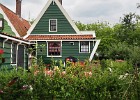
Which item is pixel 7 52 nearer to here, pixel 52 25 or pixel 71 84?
pixel 52 25

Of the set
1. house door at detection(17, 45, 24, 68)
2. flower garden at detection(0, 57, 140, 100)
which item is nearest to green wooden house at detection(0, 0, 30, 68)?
house door at detection(17, 45, 24, 68)

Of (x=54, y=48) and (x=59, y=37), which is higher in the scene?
(x=59, y=37)

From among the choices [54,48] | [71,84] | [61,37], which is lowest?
[71,84]

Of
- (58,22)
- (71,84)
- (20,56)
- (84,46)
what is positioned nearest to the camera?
(71,84)

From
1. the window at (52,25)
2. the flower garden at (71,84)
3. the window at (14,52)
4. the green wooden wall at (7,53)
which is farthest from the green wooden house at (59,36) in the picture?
the flower garden at (71,84)

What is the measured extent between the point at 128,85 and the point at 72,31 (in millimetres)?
20768

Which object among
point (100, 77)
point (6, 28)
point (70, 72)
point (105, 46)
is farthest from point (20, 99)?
point (105, 46)

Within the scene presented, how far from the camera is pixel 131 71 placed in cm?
690

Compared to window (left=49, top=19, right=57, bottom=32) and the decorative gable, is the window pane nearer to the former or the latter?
window (left=49, top=19, right=57, bottom=32)

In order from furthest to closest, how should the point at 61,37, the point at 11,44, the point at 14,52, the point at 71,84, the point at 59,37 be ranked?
1. the point at 59,37
2. the point at 61,37
3. the point at 14,52
4. the point at 11,44
5. the point at 71,84

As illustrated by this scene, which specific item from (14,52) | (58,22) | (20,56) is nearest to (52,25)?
(58,22)

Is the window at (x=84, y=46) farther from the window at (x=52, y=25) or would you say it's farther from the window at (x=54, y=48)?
the window at (x=52, y=25)

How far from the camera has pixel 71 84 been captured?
719 centimetres

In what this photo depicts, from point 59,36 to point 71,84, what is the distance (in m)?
20.2
